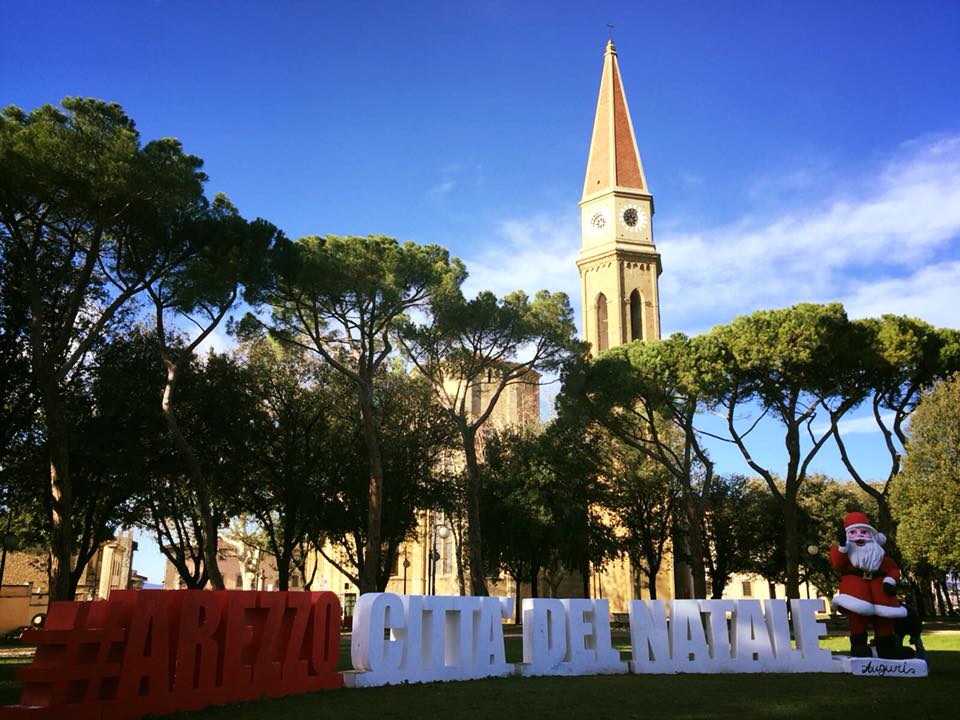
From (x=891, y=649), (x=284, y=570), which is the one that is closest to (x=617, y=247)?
(x=284, y=570)

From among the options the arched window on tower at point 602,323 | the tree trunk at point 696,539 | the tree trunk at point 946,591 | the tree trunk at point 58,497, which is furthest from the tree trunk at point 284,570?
the tree trunk at point 946,591

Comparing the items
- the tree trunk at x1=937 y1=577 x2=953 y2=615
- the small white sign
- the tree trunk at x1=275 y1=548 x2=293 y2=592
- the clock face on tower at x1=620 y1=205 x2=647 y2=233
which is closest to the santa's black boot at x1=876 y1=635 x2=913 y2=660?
the small white sign

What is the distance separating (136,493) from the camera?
2262 cm

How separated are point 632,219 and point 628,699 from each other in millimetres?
42333

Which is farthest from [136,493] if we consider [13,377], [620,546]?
[620,546]

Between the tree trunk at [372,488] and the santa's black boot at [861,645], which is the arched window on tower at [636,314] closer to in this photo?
the tree trunk at [372,488]

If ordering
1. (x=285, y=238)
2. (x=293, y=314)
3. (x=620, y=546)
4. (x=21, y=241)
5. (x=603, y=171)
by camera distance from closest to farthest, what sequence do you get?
(x=21, y=241) < (x=285, y=238) < (x=293, y=314) < (x=620, y=546) < (x=603, y=171)

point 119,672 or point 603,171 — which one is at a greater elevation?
point 603,171

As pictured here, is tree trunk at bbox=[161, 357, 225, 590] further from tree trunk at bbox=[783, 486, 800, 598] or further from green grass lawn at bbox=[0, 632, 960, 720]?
tree trunk at bbox=[783, 486, 800, 598]

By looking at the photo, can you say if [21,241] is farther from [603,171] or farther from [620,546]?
[603,171]

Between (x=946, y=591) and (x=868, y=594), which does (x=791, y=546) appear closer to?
(x=868, y=594)

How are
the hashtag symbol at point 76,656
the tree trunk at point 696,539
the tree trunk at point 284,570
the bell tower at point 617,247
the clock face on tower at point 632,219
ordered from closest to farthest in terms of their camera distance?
the hashtag symbol at point 76,656
the tree trunk at point 284,570
the tree trunk at point 696,539
the bell tower at point 617,247
the clock face on tower at point 632,219

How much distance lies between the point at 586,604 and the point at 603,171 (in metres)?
41.7

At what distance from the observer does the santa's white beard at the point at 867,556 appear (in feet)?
36.5
